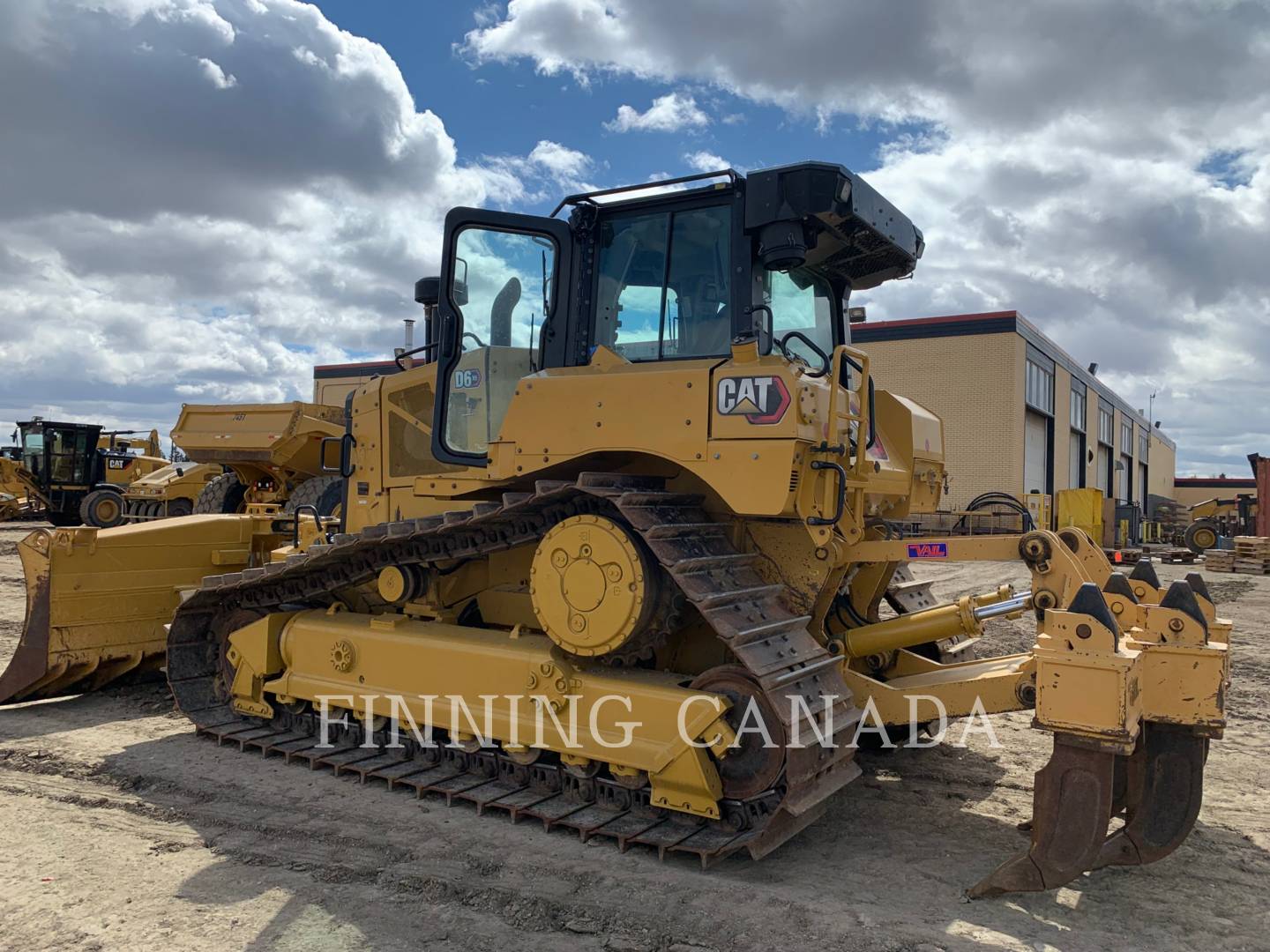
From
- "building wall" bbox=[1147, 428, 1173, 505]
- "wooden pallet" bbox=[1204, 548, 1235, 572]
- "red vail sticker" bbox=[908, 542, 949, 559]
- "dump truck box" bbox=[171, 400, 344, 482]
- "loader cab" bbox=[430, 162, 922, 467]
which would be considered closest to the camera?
"red vail sticker" bbox=[908, 542, 949, 559]

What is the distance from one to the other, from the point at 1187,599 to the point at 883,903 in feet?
5.97

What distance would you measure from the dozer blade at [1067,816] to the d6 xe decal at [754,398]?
1.81 m

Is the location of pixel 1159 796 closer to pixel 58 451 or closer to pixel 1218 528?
pixel 1218 528

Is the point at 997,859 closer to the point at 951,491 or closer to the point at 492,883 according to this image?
the point at 492,883

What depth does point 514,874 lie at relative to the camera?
420 cm

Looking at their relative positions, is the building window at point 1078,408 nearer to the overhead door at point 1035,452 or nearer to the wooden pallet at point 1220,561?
the overhead door at point 1035,452

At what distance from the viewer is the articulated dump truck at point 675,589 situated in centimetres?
412

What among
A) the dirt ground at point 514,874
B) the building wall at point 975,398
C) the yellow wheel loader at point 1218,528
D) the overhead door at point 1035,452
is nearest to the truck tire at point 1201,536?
the yellow wheel loader at point 1218,528

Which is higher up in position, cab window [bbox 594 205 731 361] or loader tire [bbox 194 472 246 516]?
cab window [bbox 594 205 731 361]

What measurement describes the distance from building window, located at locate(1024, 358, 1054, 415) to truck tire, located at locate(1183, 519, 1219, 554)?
224 inches

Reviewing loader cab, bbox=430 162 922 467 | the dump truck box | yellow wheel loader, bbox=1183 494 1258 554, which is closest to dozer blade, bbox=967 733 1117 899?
loader cab, bbox=430 162 922 467

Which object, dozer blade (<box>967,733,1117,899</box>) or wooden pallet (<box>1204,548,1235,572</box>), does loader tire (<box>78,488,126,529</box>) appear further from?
wooden pallet (<box>1204,548,1235,572</box>)

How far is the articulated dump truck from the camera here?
4117mm

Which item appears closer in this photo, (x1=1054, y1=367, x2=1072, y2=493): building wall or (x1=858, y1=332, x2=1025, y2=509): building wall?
(x1=858, y1=332, x2=1025, y2=509): building wall
